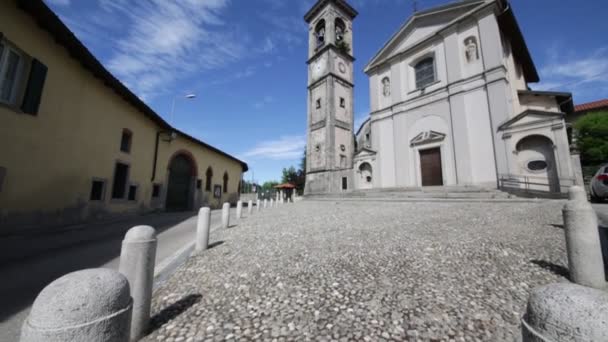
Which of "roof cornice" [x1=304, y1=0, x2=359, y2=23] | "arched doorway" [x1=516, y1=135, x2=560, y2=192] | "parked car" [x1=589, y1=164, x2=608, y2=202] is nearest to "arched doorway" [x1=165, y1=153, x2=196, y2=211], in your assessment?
"arched doorway" [x1=516, y1=135, x2=560, y2=192]

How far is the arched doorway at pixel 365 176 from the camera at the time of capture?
18353 millimetres

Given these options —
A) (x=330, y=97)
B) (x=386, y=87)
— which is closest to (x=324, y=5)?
(x=330, y=97)

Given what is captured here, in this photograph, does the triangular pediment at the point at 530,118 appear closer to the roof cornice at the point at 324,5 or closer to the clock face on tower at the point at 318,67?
the clock face on tower at the point at 318,67

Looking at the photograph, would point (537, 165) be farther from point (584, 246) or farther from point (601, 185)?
point (584, 246)

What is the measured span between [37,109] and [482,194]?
16349mm

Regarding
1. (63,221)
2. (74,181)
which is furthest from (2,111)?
(63,221)

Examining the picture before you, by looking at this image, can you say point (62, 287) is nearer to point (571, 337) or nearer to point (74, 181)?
point (571, 337)

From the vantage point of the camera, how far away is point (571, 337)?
984mm

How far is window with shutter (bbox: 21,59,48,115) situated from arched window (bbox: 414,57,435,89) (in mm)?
19070

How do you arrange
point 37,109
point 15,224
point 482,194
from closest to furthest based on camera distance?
1. point 15,224
2. point 37,109
3. point 482,194

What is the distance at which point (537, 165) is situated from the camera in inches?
456

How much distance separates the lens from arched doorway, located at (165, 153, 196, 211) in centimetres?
1435

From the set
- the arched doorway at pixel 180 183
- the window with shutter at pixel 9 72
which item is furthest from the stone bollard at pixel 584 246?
the arched doorway at pixel 180 183

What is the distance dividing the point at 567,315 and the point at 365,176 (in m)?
18.1
